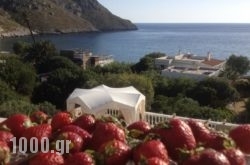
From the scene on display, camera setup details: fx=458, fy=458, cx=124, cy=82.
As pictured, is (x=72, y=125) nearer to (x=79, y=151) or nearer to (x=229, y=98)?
(x=79, y=151)

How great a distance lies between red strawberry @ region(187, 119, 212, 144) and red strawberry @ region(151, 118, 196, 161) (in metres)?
0.08

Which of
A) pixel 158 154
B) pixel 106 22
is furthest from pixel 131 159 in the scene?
pixel 106 22

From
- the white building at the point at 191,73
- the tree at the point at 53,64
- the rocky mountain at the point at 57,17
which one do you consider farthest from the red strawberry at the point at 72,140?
the rocky mountain at the point at 57,17

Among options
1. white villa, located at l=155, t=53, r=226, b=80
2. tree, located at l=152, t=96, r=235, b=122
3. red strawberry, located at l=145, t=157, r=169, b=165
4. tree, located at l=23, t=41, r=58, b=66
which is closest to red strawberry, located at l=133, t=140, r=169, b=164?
red strawberry, located at l=145, t=157, r=169, b=165

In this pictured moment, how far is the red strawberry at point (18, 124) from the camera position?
1.90 metres

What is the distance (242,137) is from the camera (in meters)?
1.87

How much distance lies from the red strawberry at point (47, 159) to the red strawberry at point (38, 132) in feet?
0.72

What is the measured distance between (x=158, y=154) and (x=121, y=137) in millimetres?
187

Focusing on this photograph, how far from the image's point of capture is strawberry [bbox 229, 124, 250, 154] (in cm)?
185

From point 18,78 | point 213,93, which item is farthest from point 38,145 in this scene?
point 18,78

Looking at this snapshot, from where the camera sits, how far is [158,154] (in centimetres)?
156

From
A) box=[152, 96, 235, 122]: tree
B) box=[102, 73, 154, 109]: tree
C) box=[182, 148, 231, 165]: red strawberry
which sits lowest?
box=[152, 96, 235, 122]: tree

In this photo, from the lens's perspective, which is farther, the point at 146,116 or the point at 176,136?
the point at 146,116

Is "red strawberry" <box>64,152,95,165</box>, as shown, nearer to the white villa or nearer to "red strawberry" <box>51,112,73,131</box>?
"red strawberry" <box>51,112,73,131</box>
